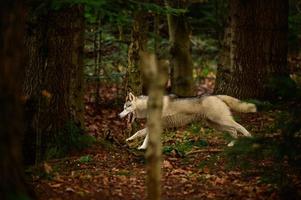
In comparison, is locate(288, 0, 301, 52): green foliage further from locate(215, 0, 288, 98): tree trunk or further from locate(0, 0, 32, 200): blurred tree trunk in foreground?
locate(0, 0, 32, 200): blurred tree trunk in foreground

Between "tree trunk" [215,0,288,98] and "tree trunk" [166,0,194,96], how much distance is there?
11.6ft

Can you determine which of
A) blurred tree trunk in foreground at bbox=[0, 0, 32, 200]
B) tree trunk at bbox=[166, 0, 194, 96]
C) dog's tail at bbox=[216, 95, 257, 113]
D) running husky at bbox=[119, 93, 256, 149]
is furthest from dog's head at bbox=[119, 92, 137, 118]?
blurred tree trunk in foreground at bbox=[0, 0, 32, 200]

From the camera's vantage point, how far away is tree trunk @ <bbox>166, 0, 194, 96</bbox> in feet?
Answer: 61.5

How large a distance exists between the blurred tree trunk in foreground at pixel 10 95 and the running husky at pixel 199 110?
Answer: 5683mm

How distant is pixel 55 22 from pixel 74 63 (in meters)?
0.95

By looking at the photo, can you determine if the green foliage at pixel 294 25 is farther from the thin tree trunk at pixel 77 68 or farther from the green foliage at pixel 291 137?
the green foliage at pixel 291 137

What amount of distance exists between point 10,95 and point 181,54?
13315mm

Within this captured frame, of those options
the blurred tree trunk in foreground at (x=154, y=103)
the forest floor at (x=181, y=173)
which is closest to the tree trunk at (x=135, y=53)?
the forest floor at (x=181, y=173)

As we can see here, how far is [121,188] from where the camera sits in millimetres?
8820

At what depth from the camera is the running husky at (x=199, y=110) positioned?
1195cm

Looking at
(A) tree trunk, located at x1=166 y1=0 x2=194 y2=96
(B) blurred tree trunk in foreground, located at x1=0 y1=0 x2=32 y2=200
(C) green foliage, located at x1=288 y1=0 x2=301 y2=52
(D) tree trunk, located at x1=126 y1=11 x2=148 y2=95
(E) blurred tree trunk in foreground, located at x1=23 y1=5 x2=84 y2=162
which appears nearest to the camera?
(B) blurred tree trunk in foreground, located at x1=0 y1=0 x2=32 y2=200

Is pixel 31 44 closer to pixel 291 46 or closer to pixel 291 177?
pixel 291 177

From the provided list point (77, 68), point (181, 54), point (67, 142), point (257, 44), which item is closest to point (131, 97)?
point (77, 68)

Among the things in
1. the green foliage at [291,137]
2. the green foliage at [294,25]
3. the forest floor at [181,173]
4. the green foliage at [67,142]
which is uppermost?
the green foliage at [294,25]
